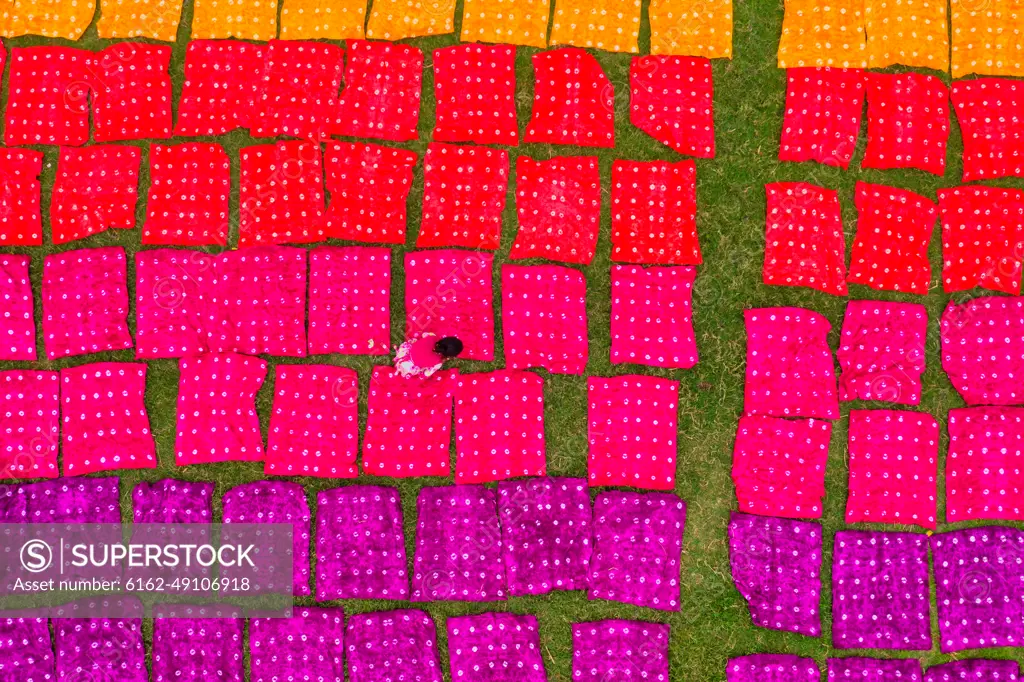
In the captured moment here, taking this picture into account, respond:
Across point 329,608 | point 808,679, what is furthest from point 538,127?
point 808,679

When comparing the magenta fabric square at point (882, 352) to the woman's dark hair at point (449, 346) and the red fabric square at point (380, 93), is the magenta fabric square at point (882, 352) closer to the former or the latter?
the woman's dark hair at point (449, 346)

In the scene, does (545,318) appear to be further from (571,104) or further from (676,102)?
(676,102)

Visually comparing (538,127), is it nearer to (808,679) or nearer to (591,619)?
(591,619)

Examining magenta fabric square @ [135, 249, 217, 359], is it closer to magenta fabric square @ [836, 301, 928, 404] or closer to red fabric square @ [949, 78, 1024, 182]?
magenta fabric square @ [836, 301, 928, 404]

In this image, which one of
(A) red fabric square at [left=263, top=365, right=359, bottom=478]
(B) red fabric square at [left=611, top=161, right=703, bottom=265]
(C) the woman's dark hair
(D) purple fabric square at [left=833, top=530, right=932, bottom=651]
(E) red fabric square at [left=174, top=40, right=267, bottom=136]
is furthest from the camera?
(E) red fabric square at [left=174, top=40, right=267, bottom=136]

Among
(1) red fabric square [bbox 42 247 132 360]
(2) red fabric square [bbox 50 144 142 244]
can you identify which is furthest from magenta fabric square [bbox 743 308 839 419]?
(2) red fabric square [bbox 50 144 142 244]

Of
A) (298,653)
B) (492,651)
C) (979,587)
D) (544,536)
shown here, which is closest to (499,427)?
(544,536)
